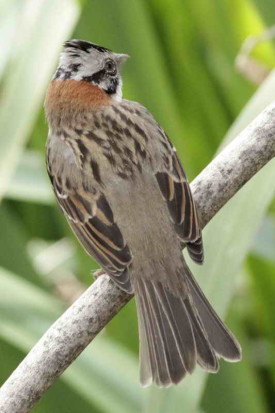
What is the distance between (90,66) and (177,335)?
1020 millimetres

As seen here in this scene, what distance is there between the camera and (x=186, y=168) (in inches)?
148

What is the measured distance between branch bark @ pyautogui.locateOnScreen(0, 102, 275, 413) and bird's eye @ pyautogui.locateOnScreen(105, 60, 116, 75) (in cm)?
74

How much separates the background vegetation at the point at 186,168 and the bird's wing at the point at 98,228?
0.78 feet

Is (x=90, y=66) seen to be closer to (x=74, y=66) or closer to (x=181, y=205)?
(x=74, y=66)

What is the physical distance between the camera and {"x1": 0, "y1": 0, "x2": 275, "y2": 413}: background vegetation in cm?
280

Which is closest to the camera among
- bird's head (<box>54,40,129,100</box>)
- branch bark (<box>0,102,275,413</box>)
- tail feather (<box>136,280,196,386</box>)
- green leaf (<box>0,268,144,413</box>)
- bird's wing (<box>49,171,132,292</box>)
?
branch bark (<box>0,102,275,413</box>)

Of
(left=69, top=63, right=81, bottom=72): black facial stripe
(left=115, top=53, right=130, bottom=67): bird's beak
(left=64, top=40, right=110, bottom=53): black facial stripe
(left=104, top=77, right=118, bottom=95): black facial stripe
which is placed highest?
(left=64, top=40, right=110, bottom=53): black facial stripe

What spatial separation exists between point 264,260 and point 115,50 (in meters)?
1.01

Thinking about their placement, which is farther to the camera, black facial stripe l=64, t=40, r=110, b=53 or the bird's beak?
the bird's beak

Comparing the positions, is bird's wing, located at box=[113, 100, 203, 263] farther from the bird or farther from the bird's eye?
the bird's eye

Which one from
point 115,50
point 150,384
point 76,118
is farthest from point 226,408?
point 115,50

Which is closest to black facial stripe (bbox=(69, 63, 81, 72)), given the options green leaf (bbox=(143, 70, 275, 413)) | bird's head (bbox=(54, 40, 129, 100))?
bird's head (bbox=(54, 40, 129, 100))

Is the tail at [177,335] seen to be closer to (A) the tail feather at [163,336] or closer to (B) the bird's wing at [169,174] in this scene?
(A) the tail feather at [163,336]

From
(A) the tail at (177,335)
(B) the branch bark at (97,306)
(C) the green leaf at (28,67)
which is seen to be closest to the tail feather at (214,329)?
(A) the tail at (177,335)
